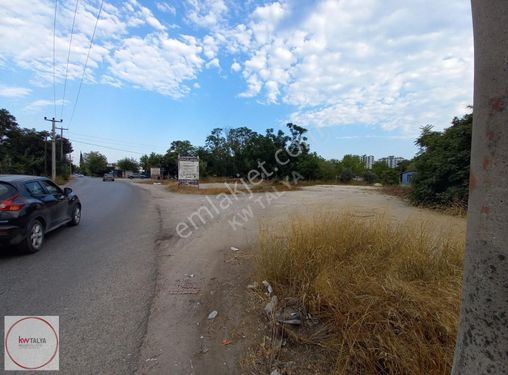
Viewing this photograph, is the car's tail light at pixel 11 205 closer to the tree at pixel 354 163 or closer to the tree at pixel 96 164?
the tree at pixel 354 163

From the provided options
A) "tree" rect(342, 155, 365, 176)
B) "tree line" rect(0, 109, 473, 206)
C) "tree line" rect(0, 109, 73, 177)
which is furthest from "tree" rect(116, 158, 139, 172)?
"tree" rect(342, 155, 365, 176)

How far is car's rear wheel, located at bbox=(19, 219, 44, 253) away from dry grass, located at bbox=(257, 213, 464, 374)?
15.0 ft

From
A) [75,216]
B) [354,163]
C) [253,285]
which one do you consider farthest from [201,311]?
[354,163]

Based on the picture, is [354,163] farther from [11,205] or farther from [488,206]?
[488,206]

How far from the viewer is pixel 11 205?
5.27 m

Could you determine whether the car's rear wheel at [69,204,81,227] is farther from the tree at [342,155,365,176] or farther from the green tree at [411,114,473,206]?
the tree at [342,155,365,176]

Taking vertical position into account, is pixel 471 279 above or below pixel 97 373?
above

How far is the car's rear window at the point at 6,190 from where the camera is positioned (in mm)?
5352

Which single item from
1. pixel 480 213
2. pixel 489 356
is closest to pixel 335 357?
pixel 489 356

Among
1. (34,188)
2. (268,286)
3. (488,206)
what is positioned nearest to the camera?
(488,206)

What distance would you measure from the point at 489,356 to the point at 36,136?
61.5 m

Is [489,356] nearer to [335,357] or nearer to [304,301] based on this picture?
[335,357]

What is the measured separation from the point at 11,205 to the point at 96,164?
119 metres

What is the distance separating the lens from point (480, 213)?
1.30m
